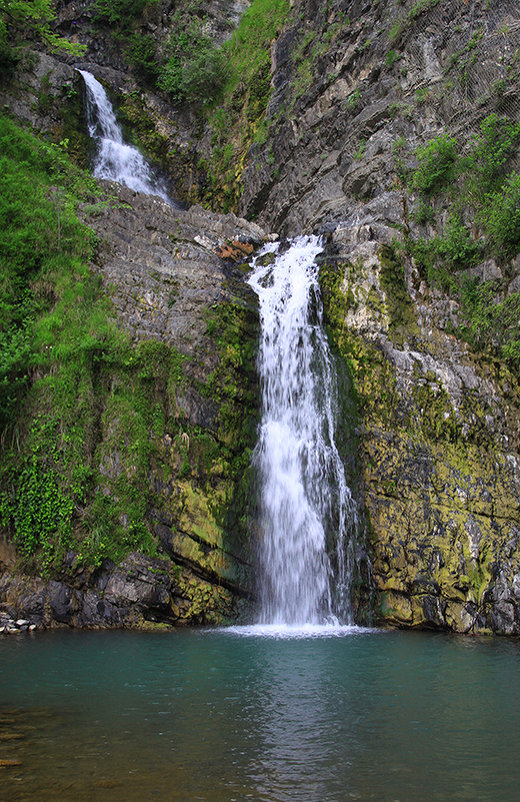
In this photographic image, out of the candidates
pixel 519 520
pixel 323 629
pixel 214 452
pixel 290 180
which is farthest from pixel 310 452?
pixel 290 180

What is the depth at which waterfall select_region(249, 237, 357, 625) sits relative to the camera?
38.6 ft

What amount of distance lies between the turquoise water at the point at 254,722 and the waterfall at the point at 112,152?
18.9m

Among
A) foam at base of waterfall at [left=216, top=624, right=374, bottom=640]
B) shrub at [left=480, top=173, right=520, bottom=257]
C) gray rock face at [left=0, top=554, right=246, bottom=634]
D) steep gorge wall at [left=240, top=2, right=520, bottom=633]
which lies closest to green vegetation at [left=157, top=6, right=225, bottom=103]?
steep gorge wall at [left=240, top=2, right=520, bottom=633]

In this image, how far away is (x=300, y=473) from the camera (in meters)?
12.7

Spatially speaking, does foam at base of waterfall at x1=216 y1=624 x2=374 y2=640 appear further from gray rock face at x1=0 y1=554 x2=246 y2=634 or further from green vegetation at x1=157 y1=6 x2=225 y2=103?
green vegetation at x1=157 y1=6 x2=225 y2=103

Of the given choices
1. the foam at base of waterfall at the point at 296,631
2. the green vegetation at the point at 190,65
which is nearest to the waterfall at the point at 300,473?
the foam at base of waterfall at the point at 296,631

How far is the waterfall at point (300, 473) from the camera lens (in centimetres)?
1177

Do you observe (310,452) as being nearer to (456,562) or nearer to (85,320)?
(456,562)

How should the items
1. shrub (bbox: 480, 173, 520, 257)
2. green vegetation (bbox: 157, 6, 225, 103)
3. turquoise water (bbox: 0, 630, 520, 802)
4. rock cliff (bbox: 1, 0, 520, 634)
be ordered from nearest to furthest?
turquoise water (bbox: 0, 630, 520, 802)
rock cliff (bbox: 1, 0, 520, 634)
shrub (bbox: 480, 173, 520, 257)
green vegetation (bbox: 157, 6, 225, 103)

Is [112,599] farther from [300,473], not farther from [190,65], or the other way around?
[190,65]

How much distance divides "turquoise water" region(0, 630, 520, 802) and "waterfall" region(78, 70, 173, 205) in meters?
18.9

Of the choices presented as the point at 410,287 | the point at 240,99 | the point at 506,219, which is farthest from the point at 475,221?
the point at 240,99

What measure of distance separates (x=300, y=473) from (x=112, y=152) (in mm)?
17167

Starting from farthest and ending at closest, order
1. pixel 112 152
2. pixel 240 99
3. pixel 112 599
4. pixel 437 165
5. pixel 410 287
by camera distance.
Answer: pixel 240 99 → pixel 112 152 → pixel 437 165 → pixel 410 287 → pixel 112 599
